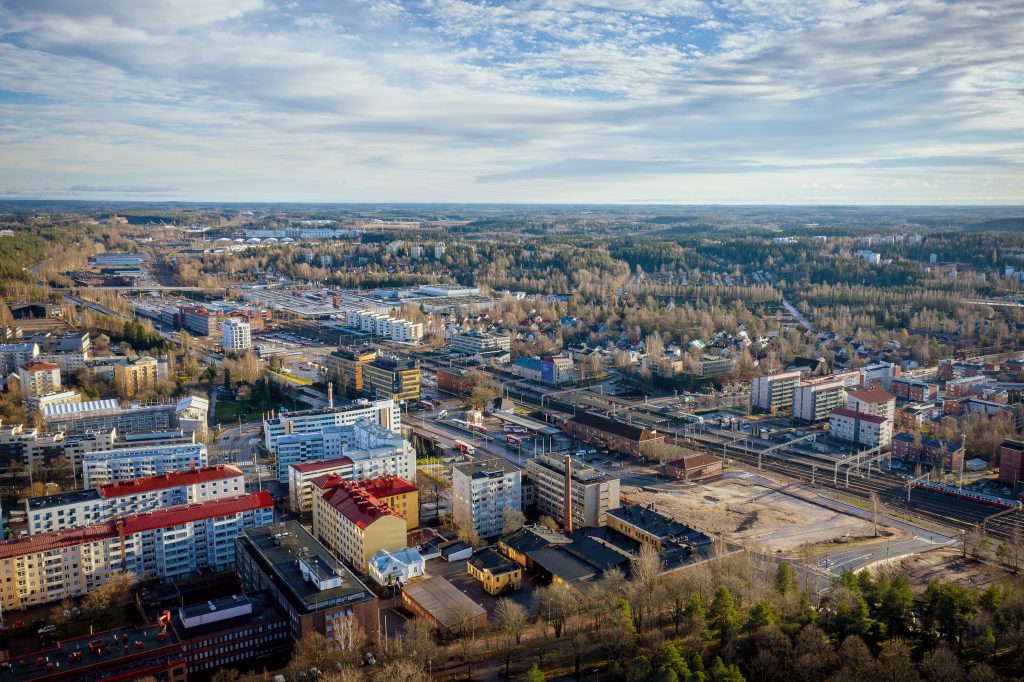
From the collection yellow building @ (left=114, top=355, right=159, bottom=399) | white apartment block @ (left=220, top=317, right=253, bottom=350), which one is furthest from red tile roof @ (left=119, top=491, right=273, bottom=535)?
white apartment block @ (left=220, top=317, right=253, bottom=350)

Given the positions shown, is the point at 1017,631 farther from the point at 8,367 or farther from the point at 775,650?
the point at 8,367

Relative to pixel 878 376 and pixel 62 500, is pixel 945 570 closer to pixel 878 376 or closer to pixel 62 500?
pixel 878 376

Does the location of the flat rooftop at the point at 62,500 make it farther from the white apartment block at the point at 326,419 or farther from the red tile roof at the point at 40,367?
the red tile roof at the point at 40,367

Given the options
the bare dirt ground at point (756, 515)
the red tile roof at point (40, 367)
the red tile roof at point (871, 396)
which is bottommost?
the bare dirt ground at point (756, 515)

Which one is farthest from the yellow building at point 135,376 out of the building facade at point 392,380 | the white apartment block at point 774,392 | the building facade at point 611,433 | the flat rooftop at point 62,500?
the white apartment block at point 774,392

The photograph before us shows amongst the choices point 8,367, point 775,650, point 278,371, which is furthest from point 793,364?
point 8,367

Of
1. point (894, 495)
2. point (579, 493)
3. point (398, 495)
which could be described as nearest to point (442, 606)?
point (398, 495)
